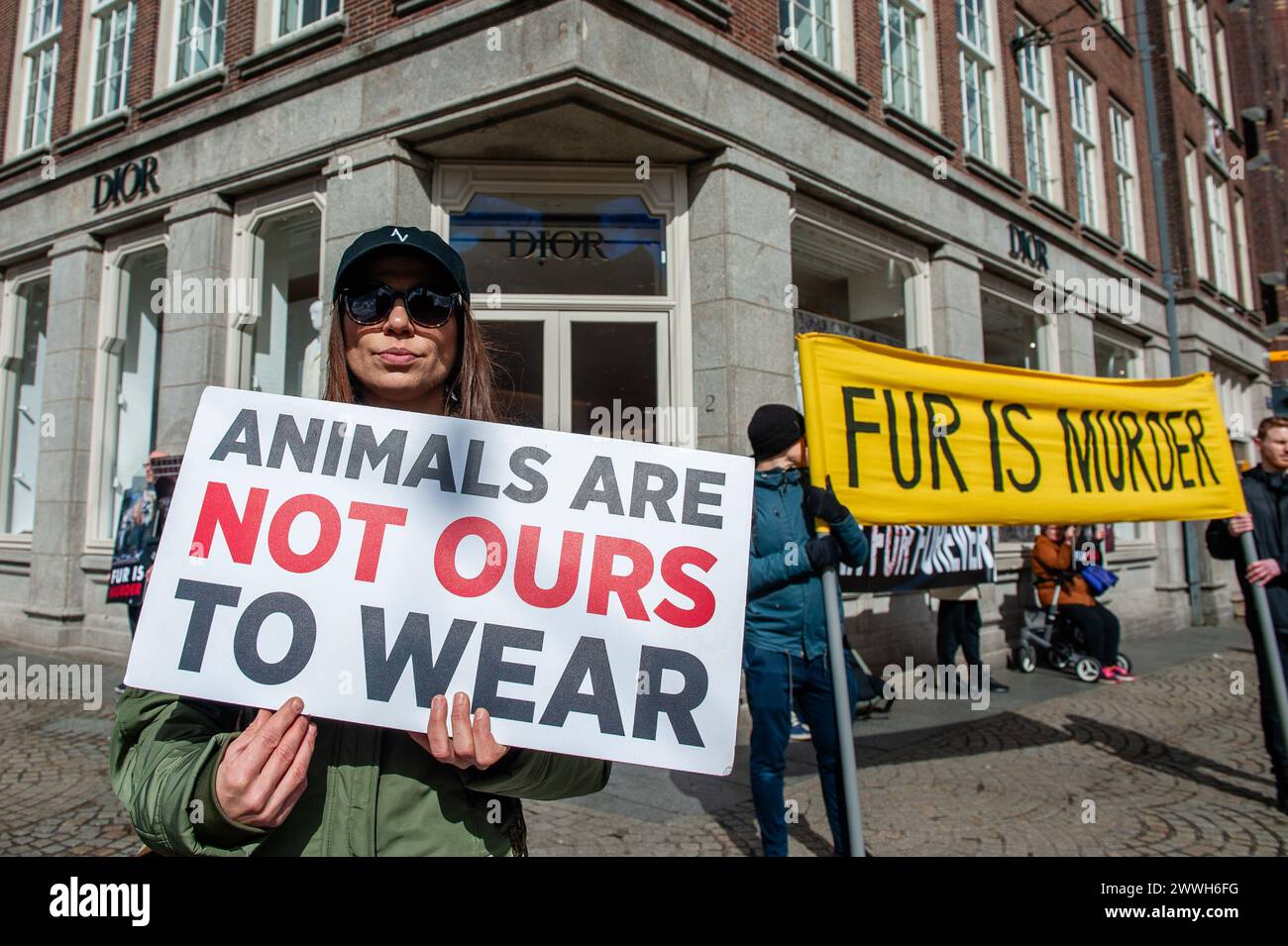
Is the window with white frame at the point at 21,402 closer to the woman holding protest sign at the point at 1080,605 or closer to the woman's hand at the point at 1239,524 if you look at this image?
the woman holding protest sign at the point at 1080,605

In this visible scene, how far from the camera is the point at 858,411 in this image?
362cm

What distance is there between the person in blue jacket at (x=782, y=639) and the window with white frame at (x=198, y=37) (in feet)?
27.9

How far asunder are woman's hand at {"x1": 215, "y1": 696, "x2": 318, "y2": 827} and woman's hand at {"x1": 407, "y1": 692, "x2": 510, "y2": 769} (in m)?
0.18

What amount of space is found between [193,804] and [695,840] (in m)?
3.36

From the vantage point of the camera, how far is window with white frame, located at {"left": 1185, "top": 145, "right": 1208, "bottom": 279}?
608 inches

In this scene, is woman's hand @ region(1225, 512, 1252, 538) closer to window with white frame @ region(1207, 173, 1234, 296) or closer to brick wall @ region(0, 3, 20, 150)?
brick wall @ region(0, 3, 20, 150)

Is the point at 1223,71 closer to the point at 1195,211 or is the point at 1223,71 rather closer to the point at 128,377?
the point at 1195,211

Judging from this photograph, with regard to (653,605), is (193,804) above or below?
below

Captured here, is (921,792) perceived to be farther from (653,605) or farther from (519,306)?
(519,306)

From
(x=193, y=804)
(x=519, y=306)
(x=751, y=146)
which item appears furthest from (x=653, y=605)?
(x=751, y=146)

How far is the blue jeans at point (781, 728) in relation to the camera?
12.0ft

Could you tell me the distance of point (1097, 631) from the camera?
8.63 m

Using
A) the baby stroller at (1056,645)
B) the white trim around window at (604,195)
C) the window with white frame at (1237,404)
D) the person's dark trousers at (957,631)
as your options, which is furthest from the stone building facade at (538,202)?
the window with white frame at (1237,404)

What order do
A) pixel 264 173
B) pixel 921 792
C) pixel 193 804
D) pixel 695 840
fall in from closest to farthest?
pixel 193 804
pixel 695 840
pixel 921 792
pixel 264 173
